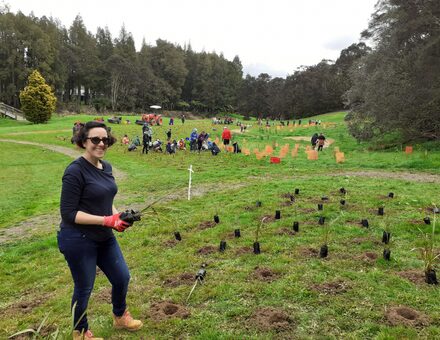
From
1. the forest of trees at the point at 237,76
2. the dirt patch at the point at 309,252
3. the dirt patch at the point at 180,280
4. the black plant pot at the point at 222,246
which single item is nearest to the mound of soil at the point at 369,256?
the dirt patch at the point at 309,252

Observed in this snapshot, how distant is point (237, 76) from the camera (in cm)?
9225

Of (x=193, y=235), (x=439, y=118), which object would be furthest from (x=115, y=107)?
(x=193, y=235)

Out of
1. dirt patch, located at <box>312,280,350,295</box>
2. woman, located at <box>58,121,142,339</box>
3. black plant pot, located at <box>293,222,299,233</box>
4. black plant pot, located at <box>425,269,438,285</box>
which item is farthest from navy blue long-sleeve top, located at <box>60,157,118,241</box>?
black plant pot, located at <box>293,222,299,233</box>

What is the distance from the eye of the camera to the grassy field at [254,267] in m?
3.66

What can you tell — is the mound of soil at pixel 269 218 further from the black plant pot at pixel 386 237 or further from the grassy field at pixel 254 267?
the black plant pot at pixel 386 237

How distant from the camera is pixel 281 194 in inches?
373

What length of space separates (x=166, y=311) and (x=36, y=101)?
138 ft

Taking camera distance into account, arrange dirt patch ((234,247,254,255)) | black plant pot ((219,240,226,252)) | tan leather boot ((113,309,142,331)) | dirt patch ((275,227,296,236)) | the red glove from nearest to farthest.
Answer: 1. the red glove
2. tan leather boot ((113,309,142,331))
3. dirt patch ((234,247,254,255))
4. black plant pot ((219,240,226,252))
5. dirt patch ((275,227,296,236))

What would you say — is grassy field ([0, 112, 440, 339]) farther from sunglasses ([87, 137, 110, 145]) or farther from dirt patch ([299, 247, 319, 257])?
sunglasses ([87, 137, 110, 145])

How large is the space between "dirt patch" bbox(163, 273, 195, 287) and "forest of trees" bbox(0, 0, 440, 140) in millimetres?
16309

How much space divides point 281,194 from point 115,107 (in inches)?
2339

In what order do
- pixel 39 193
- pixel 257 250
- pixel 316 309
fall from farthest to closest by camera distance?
1. pixel 39 193
2. pixel 257 250
3. pixel 316 309

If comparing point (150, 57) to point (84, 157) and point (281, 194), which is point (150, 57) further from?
point (84, 157)

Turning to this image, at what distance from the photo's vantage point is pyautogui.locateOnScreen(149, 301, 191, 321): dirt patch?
12.8 ft
